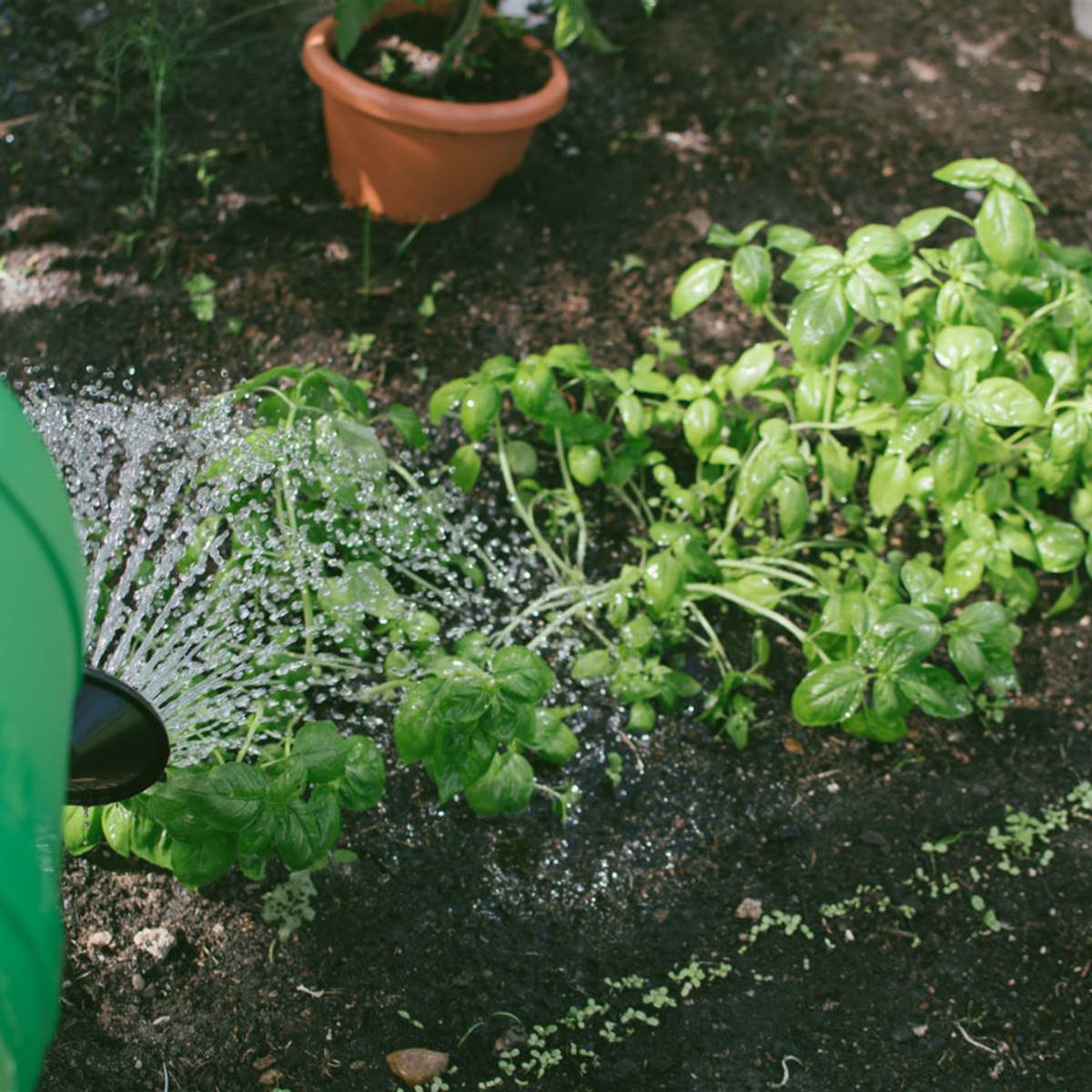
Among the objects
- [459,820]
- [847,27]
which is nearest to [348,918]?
[459,820]

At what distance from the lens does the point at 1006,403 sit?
1.81 m

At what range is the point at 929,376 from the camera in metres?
2.08

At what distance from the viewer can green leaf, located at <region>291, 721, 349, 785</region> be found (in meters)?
1.41

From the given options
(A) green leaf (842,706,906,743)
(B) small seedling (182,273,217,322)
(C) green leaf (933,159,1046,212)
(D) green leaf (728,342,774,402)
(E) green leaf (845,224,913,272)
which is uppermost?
(C) green leaf (933,159,1046,212)

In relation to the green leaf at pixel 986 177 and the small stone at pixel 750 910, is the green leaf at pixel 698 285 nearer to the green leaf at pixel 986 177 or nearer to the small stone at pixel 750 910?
the green leaf at pixel 986 177

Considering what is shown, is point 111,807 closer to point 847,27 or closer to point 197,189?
point 197,189

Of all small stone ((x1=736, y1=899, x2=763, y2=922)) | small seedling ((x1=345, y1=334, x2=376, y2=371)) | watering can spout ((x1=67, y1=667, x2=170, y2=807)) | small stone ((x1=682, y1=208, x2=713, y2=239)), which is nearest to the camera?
watering can spout ((x1=67, y1=667, x2=170, y2=807))

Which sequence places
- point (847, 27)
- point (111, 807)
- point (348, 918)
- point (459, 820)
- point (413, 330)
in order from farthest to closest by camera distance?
point (847, 27) < point (413, 330) < point (459, 820) < point (348, 918) < point (111, 807)

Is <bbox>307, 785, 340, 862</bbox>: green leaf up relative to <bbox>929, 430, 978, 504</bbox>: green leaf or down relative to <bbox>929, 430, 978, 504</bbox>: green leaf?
up

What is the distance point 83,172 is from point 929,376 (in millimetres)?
1968

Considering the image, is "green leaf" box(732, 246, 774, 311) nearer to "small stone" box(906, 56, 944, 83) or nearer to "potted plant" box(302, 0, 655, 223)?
"potted plant" box(302, 0, 655, 223)

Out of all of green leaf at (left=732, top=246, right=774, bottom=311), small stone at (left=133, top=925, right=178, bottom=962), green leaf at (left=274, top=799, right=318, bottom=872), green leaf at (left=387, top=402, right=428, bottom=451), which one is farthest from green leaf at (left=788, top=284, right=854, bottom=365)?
small stone at (left=133, top=925, right=178, bottom=962)

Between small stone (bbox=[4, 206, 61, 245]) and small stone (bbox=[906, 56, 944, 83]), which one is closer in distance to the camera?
small stone (bbox=[4, 206, 61, 245])

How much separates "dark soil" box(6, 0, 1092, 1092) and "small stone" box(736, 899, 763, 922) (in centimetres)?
1
